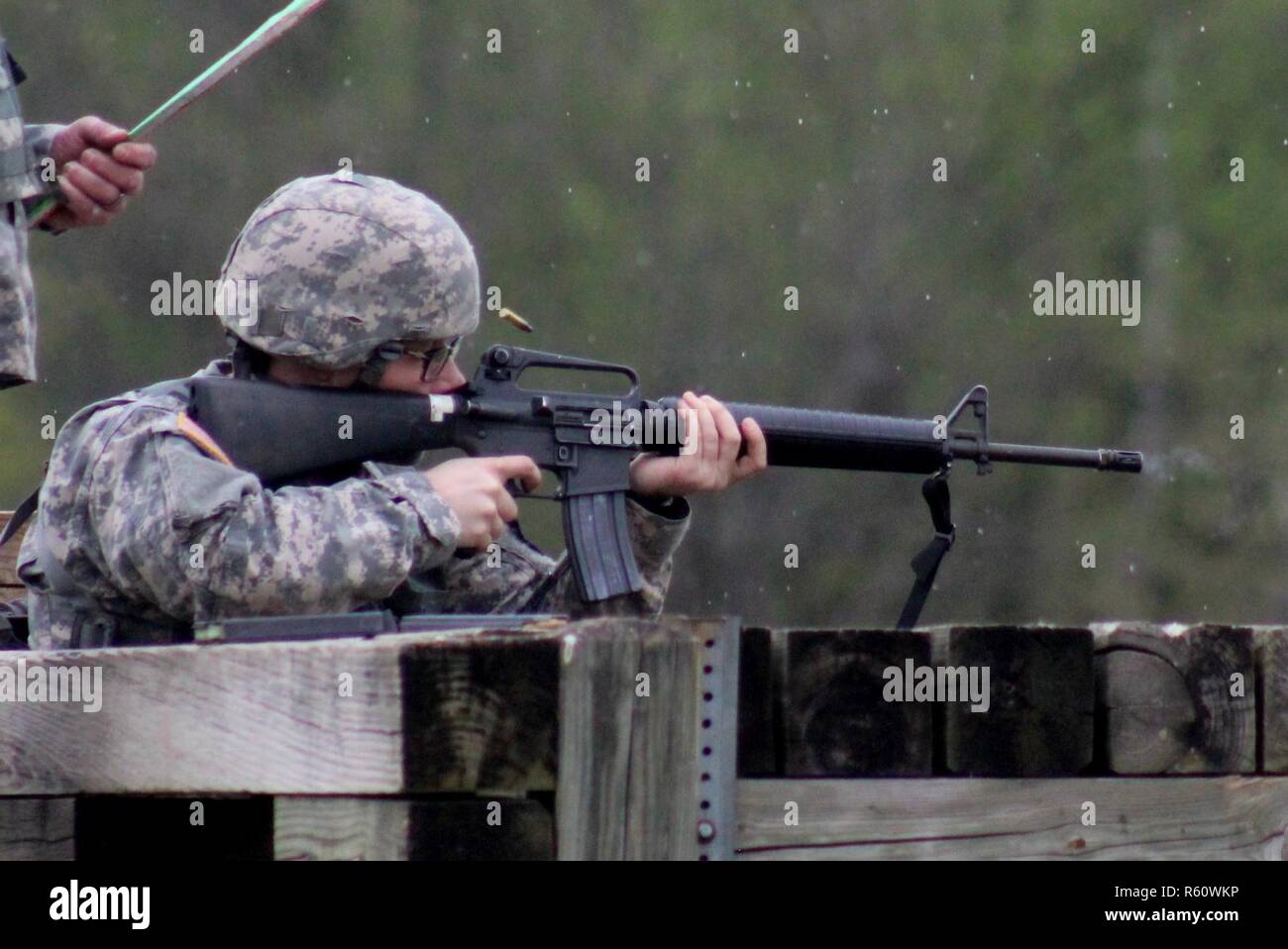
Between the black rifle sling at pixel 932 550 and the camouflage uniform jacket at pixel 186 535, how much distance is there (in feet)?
3.32

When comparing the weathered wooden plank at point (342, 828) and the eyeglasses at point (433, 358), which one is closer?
the weathered wooden plank at point (342, 828)

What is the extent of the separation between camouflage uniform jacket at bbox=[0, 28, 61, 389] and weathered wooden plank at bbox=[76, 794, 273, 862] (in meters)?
1.61

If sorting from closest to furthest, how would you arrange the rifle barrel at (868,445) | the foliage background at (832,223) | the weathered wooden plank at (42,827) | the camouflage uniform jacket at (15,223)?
the weathered wooden plank at (42,827), the rifle barrel at (868,445), the camouflage uniform jacket at (15,223), the foliage background at (832,223)

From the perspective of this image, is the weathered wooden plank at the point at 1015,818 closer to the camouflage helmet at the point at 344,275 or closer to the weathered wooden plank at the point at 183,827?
the weathered wooden plank at the point at 183,827

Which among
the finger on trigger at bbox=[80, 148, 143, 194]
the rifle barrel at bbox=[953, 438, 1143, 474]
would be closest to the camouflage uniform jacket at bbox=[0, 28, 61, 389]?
the finger on trigger at bbox=[80, 148, 143, 194]

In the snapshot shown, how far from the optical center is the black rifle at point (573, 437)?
3488 mm

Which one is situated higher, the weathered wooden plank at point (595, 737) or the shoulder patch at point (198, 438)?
the shoulder patch at point (198, 438)

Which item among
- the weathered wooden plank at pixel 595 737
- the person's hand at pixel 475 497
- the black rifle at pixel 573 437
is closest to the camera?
the weathered wooden plank at pixel 595 737

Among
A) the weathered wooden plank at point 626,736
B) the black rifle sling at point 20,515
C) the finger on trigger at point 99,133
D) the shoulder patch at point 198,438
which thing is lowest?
the weathered wooden plank at point 626,736

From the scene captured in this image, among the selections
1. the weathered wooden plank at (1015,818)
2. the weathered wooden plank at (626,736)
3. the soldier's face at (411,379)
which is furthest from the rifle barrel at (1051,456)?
the weathered wooden plank at (626,736)

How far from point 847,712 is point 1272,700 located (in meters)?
0.51

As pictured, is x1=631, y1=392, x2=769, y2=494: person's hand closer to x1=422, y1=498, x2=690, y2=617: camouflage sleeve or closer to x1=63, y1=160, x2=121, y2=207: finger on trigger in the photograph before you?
x1=422, y1=498, x2=690, y2=617: camouflage sleeve

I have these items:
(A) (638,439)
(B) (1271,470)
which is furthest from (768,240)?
(A) (638,439)

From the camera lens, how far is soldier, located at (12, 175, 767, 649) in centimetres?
313
